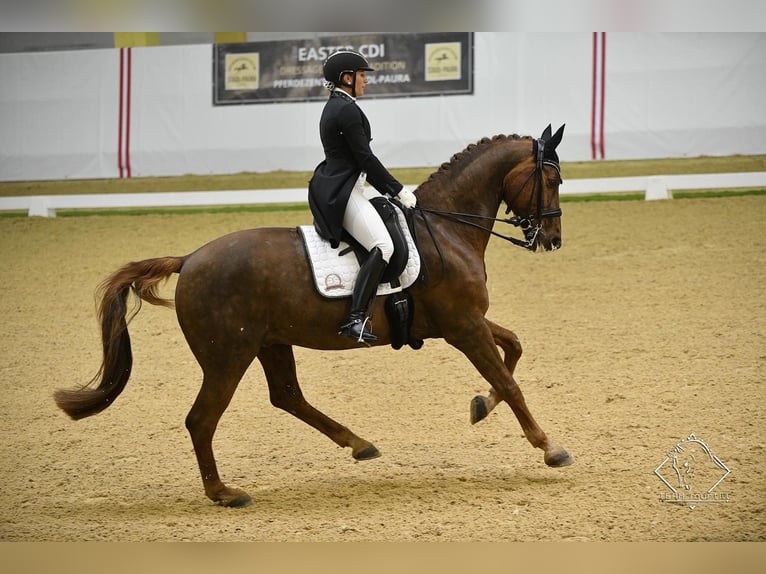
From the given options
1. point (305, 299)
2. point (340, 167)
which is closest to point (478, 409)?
point (305, 299)

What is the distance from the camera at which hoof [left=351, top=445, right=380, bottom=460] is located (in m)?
4.46

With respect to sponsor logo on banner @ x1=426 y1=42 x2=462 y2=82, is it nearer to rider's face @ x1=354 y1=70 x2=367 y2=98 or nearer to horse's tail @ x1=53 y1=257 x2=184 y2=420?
rider's face @ x1=354 y1=70 x2=367 y2=98

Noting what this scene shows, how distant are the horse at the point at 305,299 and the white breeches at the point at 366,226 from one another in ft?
0.79

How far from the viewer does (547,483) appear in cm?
418

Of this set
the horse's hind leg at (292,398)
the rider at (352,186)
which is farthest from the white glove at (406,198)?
the horse's hind leg at (292,398)

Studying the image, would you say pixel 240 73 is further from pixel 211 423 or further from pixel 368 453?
pixel 211 423

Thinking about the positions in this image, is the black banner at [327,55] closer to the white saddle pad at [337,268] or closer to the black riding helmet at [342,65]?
the black riding helmet at [342,65]

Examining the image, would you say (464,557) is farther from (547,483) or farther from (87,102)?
(87,102)

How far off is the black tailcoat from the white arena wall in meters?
5.09

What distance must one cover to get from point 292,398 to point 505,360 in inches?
44.0

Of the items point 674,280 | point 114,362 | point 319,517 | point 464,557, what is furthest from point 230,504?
point 674,280

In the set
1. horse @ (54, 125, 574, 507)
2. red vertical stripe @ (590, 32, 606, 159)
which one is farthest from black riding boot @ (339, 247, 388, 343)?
red vertical stripe @ (590, 32, 606, 159)

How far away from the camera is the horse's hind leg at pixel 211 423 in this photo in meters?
4.05

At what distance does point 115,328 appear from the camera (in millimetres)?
4176
